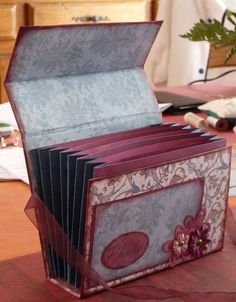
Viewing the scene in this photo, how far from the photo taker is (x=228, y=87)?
2117 mm

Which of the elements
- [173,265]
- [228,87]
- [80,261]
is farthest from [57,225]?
[228,87]

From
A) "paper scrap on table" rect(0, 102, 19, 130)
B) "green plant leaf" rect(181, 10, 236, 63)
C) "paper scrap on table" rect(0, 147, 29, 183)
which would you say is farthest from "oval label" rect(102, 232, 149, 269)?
"paper scrap on table" rect(0, 102, 19, 130)

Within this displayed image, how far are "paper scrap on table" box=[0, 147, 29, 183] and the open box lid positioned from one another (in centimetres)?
39

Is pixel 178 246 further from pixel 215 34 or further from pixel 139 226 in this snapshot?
pixel 215 34

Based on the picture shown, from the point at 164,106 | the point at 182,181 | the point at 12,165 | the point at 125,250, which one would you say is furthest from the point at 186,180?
the point at 164,106

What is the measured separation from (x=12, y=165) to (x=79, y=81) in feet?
1.60

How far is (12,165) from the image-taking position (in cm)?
125

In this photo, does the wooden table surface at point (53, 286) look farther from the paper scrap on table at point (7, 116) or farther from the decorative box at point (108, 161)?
the paper scrap on table at point (7, 116)

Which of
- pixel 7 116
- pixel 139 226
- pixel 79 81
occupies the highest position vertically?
pixel 79 81

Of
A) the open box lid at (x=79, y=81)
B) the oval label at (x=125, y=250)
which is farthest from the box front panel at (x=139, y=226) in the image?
the open box lid at (x=79, y=81)

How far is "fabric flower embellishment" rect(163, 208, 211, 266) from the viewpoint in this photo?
2.62 ft

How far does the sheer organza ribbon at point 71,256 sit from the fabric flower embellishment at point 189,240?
6 centimetres

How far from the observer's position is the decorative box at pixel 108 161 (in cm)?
72

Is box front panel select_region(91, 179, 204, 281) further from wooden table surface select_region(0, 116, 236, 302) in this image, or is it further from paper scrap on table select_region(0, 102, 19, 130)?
paper scrap on table select_region(0, 102, 19, 130)
